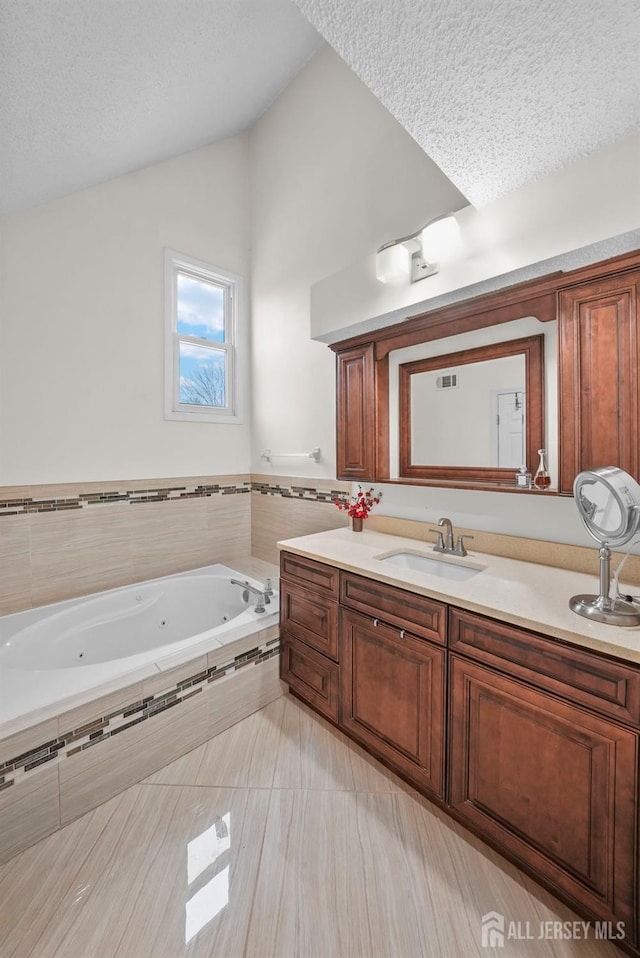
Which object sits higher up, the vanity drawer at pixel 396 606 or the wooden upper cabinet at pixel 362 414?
the wooden upper cabinet at pixel 362 414

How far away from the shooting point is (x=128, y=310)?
2.62 m

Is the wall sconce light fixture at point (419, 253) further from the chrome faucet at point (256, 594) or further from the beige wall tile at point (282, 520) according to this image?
the chrome faucet at point (256, 594)

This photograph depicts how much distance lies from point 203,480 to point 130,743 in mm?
1770

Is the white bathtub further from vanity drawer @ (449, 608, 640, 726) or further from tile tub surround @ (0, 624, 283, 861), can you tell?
vanity drawer @ (449, 608, 640, 726)

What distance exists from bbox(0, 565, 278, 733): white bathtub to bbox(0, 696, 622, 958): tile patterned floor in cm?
46

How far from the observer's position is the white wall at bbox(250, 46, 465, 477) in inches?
88.9

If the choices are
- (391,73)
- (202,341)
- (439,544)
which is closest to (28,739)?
(439,544)

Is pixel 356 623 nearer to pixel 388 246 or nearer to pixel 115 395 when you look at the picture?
pixel 388 246

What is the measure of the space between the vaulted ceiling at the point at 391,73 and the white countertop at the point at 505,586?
4.68ft

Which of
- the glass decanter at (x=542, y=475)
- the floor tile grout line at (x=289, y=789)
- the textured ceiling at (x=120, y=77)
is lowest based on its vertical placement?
the floor tile grout line at (x=289, y=789)

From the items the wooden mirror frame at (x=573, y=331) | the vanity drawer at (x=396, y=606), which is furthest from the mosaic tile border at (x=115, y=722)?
the wooden mirror frame at (x=573, y=331)

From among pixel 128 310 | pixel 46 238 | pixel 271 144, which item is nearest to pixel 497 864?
pixel 128 310

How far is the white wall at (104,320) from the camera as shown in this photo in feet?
7.21

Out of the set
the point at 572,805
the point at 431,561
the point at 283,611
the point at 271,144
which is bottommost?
the point at 572,805
